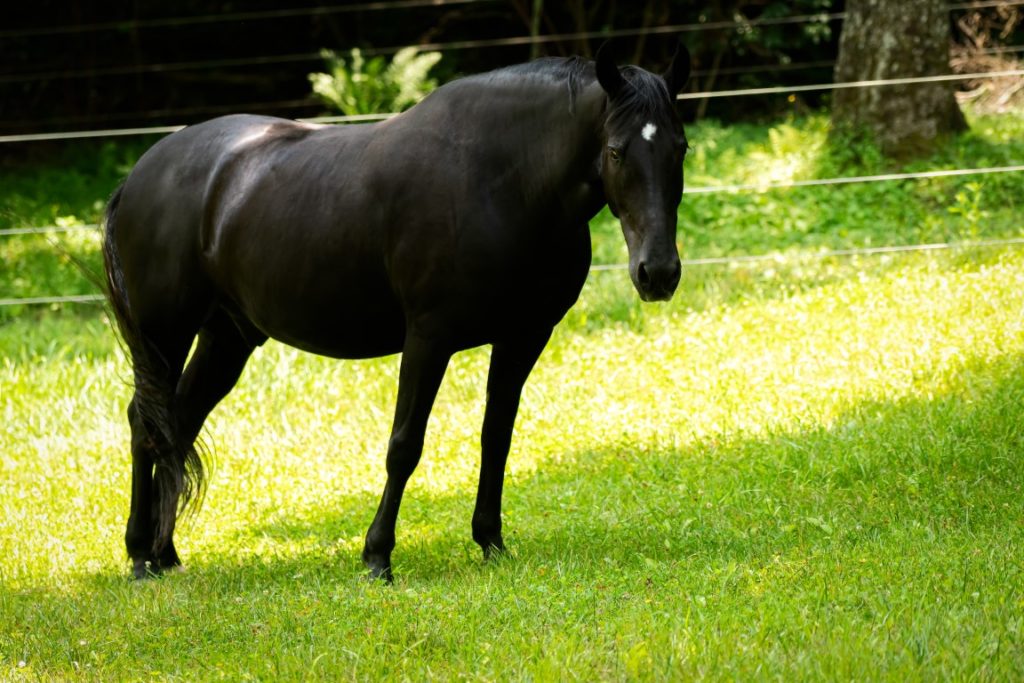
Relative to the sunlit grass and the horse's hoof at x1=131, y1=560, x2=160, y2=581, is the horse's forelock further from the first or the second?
the horse's hoof at x1=131, y1=560, x2=160, y2=581

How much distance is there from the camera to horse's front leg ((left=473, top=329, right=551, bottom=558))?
506 cm

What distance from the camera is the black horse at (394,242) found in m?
4.55

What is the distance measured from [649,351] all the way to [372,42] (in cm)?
940

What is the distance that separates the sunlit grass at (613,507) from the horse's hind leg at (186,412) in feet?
0.63

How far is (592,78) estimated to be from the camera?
465 centimetres

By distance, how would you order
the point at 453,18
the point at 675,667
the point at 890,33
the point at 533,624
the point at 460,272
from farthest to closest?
1. the point at 453,18
2. the point at 890,33
3. the point at 460,272
4. the point at 533,624
5. the point at 675,667

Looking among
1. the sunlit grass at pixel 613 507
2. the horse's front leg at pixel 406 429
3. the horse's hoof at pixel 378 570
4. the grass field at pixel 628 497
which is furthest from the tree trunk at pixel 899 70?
the horse's hoof at pixel 378 570

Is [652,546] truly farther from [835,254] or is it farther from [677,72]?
[835,254]

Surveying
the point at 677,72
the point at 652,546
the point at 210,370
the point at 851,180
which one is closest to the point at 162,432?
the point at 210,370

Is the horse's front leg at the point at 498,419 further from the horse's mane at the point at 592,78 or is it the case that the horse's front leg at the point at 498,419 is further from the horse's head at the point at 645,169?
the horse's mane at the point at 592,78

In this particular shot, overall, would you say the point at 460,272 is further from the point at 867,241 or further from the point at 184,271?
the point at 867,241

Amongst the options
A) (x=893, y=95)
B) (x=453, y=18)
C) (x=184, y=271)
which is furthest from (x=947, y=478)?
(x=453, y=18)

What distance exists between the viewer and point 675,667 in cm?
363

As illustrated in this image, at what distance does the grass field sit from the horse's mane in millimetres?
1747
